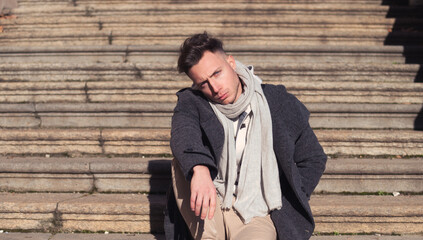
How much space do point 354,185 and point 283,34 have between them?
2.73 metres

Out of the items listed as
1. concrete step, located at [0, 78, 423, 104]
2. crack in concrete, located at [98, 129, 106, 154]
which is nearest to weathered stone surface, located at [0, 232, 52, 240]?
crack in concrete, located at [98, 129, 106, 154]

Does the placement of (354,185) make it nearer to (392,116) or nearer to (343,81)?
(392,116)

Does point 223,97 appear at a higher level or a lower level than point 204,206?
higher

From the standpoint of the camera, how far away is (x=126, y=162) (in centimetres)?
356

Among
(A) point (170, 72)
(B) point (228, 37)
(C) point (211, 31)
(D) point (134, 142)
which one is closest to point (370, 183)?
(D) point (134, 142)

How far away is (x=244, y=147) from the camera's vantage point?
2.41 meters

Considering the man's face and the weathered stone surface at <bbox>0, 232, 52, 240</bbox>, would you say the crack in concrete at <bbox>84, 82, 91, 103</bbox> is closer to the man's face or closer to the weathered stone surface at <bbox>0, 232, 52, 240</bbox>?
the weathered stone surface at <bbox>0, 232, 52, 240</bbox>

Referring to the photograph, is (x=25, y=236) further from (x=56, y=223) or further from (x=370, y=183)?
(x=370, y=183)

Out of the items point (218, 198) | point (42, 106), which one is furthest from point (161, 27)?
point (218, 198)

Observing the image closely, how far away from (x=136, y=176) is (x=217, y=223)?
51.4 inches

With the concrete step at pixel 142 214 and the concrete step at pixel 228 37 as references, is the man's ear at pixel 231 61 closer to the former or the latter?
the concrete step at pixel 142 214

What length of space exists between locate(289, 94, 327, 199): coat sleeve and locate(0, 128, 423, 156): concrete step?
5.00 feet

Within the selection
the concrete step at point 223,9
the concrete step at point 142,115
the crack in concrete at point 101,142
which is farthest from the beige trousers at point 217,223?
the concrete step at point 223,9

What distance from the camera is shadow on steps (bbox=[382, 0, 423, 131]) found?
16.9ft
